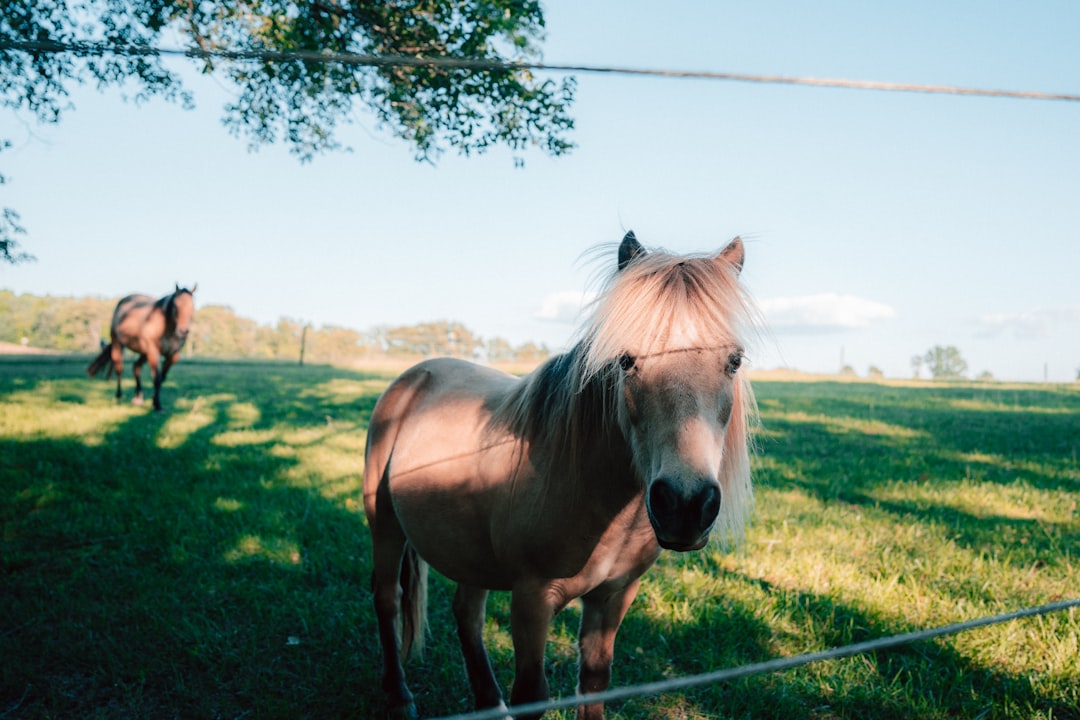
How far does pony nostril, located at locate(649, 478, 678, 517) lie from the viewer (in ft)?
4.99

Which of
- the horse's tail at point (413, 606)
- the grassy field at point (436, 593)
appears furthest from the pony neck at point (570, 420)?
the grassy field at point (436, 593)

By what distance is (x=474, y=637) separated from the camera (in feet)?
9.50

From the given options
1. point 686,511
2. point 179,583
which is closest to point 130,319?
point 179,583

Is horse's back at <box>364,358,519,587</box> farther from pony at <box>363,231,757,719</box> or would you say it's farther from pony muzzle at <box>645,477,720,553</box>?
pony muzzle at <box>645,477,720,553</box>

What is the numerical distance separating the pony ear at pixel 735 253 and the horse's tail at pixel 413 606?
2.26m

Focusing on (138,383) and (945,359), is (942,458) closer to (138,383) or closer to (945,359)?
(138,383)

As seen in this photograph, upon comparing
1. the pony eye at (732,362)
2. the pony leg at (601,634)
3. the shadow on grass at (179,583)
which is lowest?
the shadow on grass at (179,583)

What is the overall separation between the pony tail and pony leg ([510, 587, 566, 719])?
0.73m

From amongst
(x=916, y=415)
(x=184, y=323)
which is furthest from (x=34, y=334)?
(x=916, y=415)

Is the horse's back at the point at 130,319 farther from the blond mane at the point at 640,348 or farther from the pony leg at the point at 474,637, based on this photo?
the blond mane at the point at 640,348

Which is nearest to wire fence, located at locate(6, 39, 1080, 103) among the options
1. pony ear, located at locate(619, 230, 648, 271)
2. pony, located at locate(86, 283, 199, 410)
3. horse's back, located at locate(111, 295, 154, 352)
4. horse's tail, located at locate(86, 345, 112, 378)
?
pony ear, located at locate(619, 230, 648, 271)

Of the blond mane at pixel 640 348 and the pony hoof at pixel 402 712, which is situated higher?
the blond mane at pixel 640 348

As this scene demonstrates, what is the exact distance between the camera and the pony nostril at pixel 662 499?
1.52 m

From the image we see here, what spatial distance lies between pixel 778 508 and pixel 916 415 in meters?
7.85
